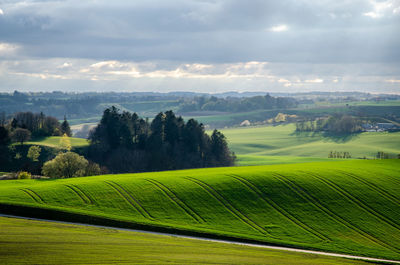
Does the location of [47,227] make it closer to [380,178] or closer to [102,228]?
[102,228]

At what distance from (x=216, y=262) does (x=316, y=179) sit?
124 feet

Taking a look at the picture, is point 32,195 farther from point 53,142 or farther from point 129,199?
→ point 53,142

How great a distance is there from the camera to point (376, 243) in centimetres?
4934

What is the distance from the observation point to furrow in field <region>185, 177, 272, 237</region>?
171ft

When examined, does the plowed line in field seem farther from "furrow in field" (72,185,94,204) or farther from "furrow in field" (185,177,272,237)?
"furrow in field" (185,177,272,237)

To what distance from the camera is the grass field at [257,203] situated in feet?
165

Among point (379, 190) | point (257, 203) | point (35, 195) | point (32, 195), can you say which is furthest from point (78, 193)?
point (379, 190)

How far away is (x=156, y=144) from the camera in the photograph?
454 feet

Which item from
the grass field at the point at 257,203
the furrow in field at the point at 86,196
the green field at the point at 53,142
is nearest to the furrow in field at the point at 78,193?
the grass field at the point at 257,203

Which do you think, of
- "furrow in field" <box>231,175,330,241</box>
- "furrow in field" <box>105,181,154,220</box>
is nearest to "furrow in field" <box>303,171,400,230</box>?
"furrow in field" <box>231,175,330,241</box>

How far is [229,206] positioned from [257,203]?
3913 mm

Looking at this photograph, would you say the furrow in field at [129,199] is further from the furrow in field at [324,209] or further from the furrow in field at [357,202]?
the furrow in field at [357,202]

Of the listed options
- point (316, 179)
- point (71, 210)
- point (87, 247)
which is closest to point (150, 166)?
point (316, 179)

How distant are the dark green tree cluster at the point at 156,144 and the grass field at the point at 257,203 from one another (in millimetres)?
63225
